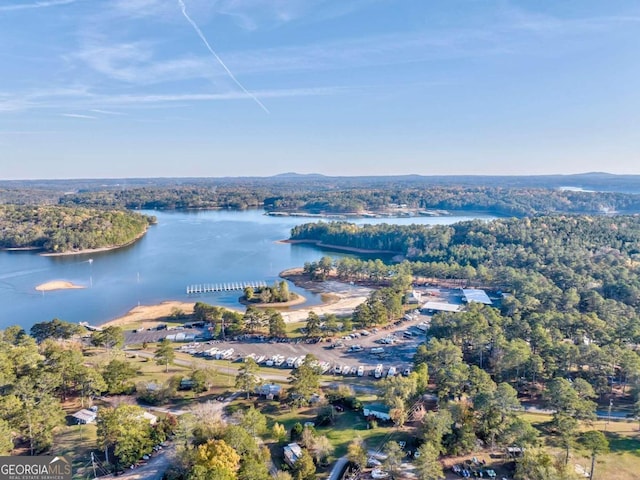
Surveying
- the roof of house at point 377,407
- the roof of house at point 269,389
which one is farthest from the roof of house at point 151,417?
the roof of house at point 377,407

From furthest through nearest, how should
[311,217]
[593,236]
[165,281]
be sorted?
[311,217]
[593,236]
[165,281]

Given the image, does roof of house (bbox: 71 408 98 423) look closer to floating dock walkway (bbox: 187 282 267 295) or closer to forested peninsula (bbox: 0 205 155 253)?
floating dock walkway (bbox: 187 282 267 295)

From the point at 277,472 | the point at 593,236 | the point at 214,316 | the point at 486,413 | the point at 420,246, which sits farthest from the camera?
the point at 420,246

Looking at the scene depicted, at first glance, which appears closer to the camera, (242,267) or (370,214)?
(242,267)

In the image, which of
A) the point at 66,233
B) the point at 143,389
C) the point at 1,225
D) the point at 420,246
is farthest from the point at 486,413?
the point at 1,225

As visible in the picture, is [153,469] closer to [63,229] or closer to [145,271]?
[145,271]

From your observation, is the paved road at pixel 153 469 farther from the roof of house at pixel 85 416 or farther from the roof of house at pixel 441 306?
the roof of house at pixel 441 306

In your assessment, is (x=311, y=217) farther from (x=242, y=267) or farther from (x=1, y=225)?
(x=1, y=225)

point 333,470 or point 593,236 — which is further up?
point 593,236
